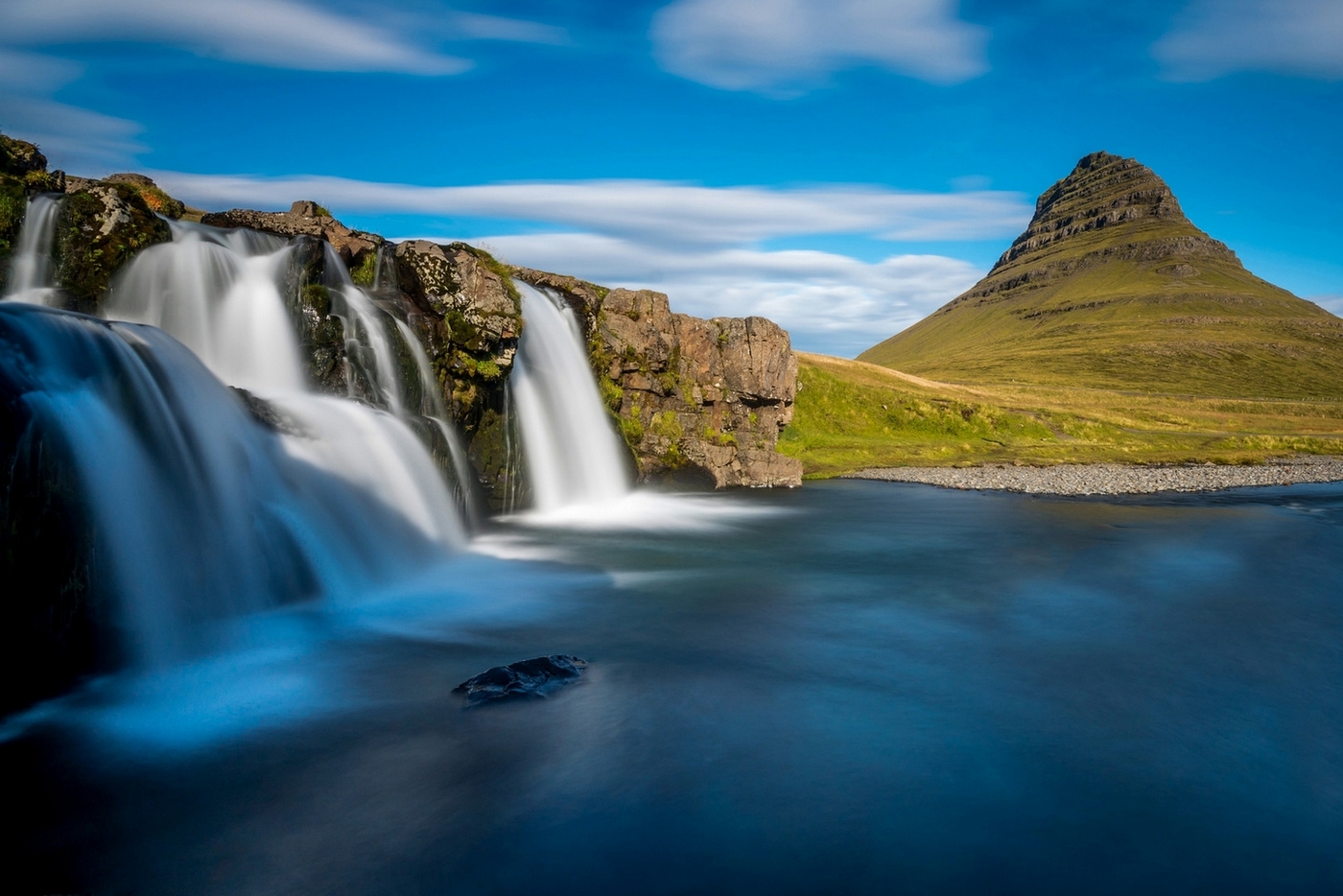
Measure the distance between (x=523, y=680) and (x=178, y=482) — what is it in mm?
7319

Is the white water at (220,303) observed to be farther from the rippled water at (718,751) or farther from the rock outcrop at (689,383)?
the rock outcrop at (689,383)

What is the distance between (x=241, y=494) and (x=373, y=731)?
7019 millimetres

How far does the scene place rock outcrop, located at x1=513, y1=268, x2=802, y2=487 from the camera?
36.8 m

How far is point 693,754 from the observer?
10.9 m

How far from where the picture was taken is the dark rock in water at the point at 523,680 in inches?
486

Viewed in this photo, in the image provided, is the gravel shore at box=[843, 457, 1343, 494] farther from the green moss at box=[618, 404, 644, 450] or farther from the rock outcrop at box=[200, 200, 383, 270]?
the rock outcrop at box=[200, 200, 383, 270]

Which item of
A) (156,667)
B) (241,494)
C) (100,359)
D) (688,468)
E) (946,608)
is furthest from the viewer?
(688,468)

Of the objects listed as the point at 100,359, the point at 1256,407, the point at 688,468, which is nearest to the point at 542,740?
the point at 100,359

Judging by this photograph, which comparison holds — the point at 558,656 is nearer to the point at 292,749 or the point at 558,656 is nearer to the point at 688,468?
the point at 292,749

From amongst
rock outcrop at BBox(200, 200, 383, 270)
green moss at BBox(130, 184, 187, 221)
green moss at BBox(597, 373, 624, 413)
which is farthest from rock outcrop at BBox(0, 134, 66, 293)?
green moss at BBox(597, 373, 624, 413)

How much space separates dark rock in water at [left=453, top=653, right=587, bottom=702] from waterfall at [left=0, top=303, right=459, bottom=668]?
16.3ft

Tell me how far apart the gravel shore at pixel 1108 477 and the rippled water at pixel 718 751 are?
21522 mm

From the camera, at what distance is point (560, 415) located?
1288 inches

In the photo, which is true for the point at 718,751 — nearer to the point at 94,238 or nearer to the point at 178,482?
the point at 178,482
